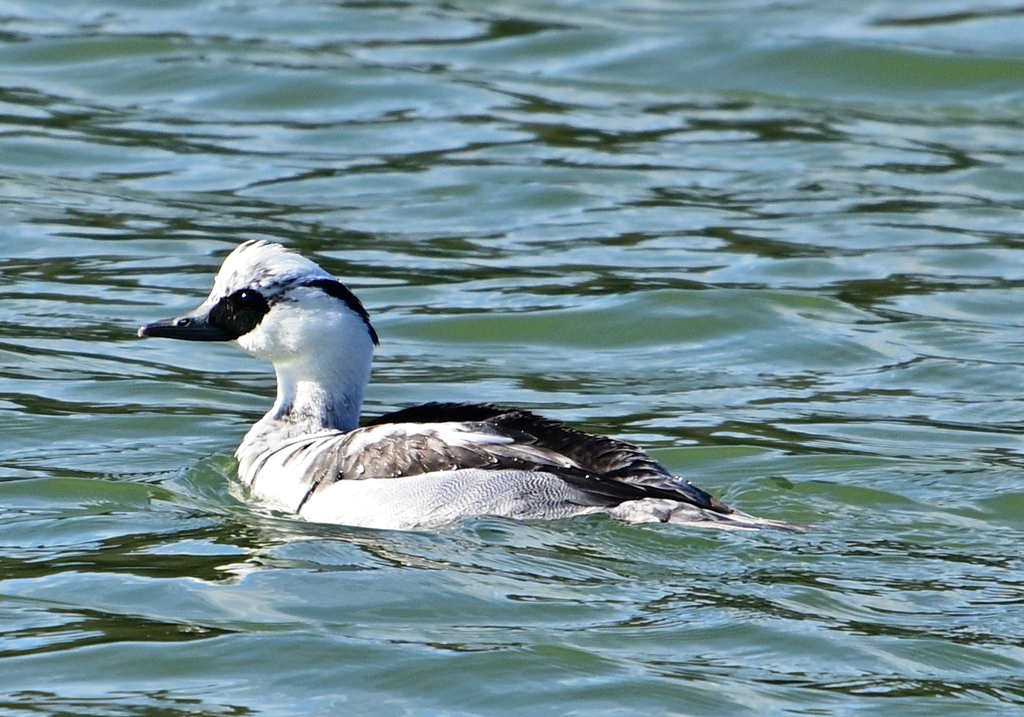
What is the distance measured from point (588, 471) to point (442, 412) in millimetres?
805

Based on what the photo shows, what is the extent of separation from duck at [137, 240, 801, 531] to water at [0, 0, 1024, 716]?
0.42 ft

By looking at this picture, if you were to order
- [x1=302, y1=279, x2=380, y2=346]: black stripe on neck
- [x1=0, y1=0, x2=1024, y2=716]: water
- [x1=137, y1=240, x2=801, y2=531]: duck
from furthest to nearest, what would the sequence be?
[x1=302, y1=279, x2=380, y2=346]: black stripe on neck < [x1=137, y1=240, x2=801, y2=531]: duck < [x1=0, y1=0, x2=1024, y2=716]: water

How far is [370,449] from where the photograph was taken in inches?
327

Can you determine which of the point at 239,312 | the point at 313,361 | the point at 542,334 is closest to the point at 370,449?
the point at 313,361

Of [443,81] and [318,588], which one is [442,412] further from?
[443,81]

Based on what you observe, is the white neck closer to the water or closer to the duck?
the duck

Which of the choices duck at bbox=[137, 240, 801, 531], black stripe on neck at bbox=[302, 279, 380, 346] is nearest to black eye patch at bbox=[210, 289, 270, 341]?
duck at bbox=[137, 240, 801, 531]

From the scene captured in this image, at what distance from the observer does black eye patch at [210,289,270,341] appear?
9.10m

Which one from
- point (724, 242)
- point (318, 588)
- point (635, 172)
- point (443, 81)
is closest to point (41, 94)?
point (443, 81)

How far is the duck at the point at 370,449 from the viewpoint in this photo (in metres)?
7.84

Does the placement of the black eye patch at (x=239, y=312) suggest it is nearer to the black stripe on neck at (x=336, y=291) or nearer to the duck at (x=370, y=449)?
the duck at (x=370, y=449)

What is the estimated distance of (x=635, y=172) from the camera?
15.1 m

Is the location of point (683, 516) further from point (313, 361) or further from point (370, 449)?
point (313, 361)

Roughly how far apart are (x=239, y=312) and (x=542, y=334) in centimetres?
301
